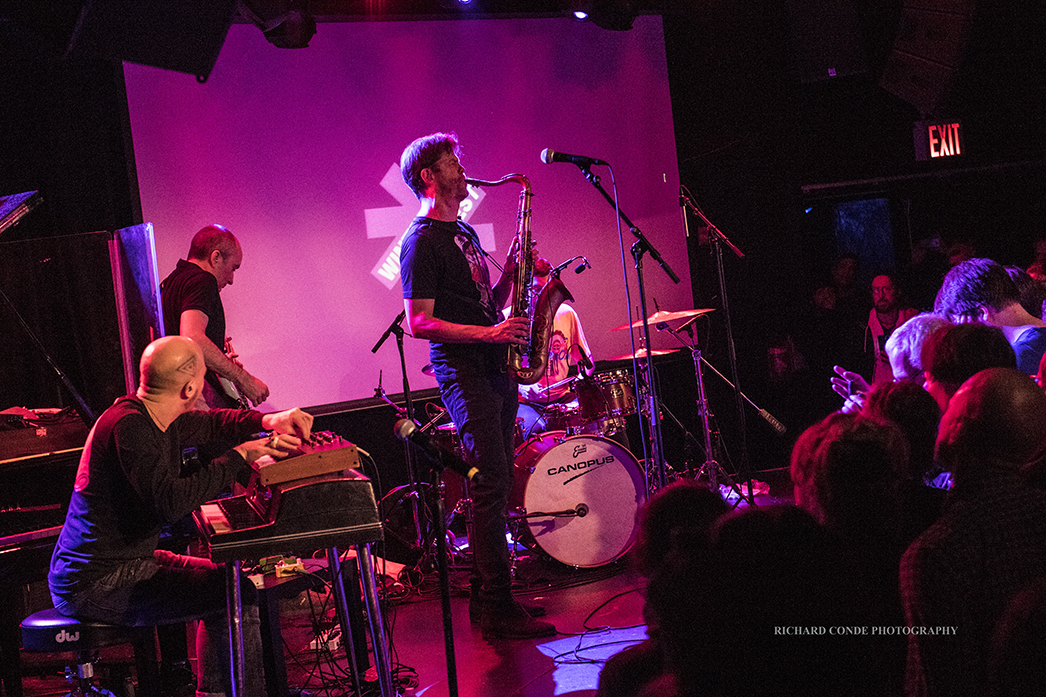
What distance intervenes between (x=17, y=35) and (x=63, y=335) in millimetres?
2089

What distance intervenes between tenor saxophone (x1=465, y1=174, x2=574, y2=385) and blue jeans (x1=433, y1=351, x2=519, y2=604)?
568 millimetres

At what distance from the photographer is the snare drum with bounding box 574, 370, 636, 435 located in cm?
572

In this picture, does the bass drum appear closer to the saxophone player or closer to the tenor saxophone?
the tenor saxophone

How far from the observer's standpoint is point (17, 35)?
543 centimetres

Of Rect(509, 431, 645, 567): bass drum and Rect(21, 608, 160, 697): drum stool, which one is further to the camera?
Rect(509, 431, 645, 567): bass drum

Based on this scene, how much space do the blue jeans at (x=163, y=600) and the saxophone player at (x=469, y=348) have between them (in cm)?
119

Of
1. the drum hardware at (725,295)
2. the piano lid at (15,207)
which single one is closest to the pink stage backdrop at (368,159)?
the drum hardware at (725,295)

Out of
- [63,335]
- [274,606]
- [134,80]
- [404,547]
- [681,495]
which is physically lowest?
[404,547]

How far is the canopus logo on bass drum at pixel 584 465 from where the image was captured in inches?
214

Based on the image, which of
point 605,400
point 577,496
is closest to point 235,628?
point 577,496

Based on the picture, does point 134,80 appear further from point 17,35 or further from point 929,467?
point 929,467

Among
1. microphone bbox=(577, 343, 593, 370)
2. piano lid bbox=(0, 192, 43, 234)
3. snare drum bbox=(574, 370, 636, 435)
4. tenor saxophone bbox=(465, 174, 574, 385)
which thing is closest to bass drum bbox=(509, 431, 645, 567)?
snare drum bbox=(574, 370, 636, 435)

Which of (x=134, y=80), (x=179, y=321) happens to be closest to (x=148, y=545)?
(x=179, y=321)

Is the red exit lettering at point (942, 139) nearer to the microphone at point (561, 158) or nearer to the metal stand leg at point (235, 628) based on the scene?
the microphone at point (561, 158)
